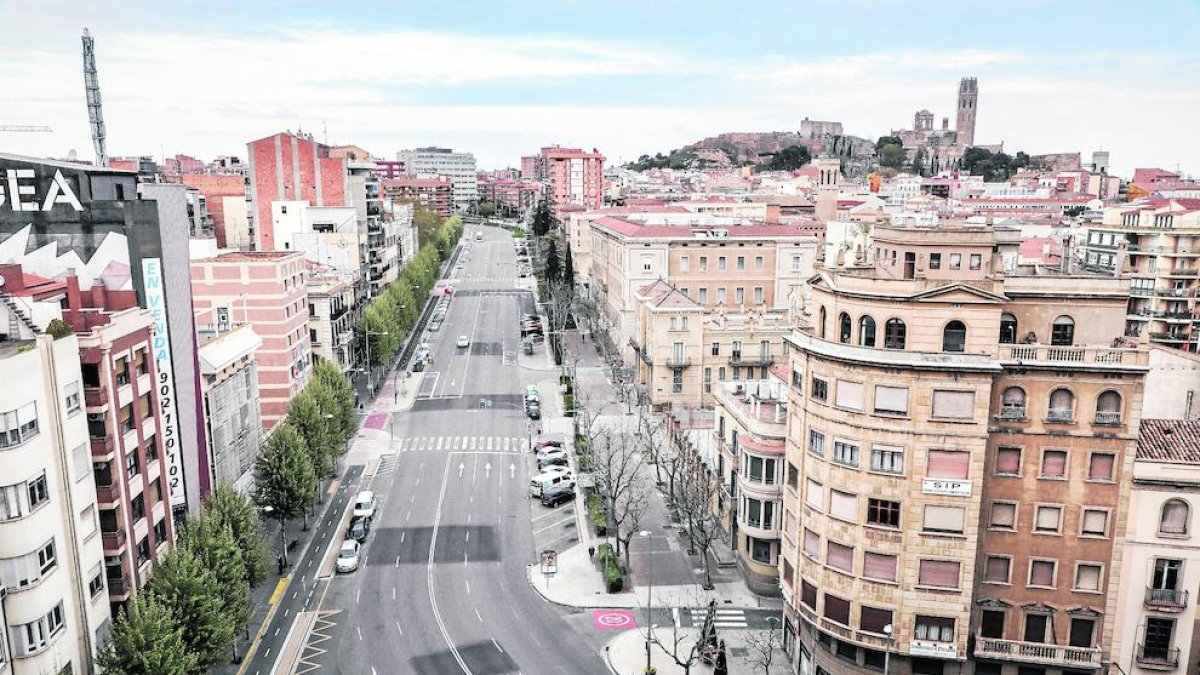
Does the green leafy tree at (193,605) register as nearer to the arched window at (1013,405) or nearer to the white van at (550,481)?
the white van at (550,481)

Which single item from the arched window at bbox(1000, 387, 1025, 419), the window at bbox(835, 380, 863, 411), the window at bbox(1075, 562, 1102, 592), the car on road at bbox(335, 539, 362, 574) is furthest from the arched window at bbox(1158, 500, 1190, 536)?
the car on road at bbox(335, 539, 362, 574)

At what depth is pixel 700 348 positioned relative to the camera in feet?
308

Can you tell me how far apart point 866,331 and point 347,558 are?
128 ft

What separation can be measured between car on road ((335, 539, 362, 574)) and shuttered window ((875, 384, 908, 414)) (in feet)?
124

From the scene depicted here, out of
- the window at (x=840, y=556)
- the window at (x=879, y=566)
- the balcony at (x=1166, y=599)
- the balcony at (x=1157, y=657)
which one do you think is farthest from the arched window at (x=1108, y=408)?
the window at (x=840, y=556)

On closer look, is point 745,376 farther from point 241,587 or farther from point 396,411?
point 241,587

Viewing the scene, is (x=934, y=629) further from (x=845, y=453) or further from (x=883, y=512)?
(x=845, y=453)

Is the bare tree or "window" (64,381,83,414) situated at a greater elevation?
"window" (64,381,83,414)

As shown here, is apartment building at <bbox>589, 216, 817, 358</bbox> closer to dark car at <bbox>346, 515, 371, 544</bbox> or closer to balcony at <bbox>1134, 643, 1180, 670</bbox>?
dark car at <bbox>346, 515, 371, 544</bbox>

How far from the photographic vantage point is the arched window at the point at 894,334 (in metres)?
41.8

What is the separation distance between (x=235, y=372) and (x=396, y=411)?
122ft

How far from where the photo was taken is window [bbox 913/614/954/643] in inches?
1719

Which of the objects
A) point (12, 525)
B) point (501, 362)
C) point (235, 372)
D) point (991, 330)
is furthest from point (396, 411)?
point (991, 330)

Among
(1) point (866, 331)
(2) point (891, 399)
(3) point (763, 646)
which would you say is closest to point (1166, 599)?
(2) point (891, 399)
